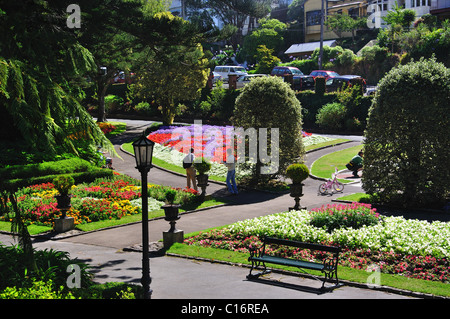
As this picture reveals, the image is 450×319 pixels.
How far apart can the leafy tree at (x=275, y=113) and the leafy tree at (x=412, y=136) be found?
4.41 metres

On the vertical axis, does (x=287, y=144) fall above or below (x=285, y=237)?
above

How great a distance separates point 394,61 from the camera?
51.7 metres

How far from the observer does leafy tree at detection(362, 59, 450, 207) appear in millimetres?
18828

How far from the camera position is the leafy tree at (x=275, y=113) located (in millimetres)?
23422

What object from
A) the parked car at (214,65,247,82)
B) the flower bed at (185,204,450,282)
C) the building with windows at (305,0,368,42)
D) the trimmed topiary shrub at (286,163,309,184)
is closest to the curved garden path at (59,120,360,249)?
the trimmed topiary shrub at (286,163,309,184)

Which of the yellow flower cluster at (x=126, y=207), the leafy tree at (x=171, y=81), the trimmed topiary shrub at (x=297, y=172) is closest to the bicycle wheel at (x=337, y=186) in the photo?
the trimmed topiary shrub at (x=297, y=172)

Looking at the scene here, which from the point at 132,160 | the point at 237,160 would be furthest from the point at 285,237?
the point at 132,160

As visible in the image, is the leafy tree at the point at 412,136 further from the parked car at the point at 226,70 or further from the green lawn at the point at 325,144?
the parked car at the point at 226,70

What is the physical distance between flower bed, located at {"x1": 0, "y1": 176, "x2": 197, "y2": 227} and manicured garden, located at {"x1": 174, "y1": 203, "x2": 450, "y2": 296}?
4.06 meters

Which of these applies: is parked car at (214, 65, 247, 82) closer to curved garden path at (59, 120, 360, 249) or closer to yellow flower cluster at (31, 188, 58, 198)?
curved garden path at (59, 120, 360, 249)

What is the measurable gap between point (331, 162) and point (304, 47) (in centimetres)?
4343

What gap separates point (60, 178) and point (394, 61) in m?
41.4

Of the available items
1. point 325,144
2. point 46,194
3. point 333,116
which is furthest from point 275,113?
point 333,116
